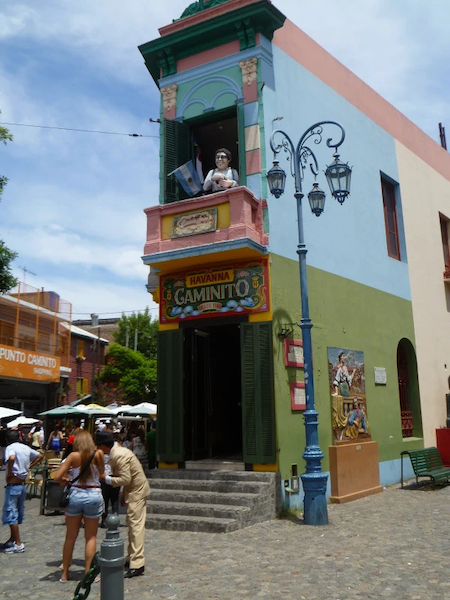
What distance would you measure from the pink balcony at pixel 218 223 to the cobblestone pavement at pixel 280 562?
5185 mm

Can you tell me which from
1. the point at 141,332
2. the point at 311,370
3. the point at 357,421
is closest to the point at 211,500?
the point at 311,370

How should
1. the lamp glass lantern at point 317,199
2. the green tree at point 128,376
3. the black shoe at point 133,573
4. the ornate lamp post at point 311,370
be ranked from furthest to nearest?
the green tree at point 128,376 < the lamp glass lantern at point 317,199 < the ornate lamp post at point 311,370 < the black shoe at point 133,573

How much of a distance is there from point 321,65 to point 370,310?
626cm

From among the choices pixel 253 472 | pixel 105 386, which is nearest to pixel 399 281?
pixel 253 472

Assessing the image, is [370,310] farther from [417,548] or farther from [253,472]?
[417,548]

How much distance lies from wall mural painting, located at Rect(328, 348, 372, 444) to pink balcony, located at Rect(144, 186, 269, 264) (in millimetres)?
3468

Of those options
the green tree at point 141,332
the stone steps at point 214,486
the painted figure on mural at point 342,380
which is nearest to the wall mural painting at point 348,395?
the painted figure on mural at point 342,380

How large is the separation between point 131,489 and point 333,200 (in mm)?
8907

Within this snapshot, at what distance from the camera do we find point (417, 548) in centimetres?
757

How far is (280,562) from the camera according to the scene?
7.08 m

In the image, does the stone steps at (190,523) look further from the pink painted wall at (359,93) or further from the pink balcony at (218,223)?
the pink painted wall at (359,93)

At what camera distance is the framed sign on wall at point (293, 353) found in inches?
440

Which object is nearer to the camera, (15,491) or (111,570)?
(111,570)

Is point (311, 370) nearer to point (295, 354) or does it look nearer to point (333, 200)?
point (295, 354)
